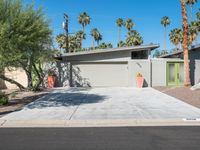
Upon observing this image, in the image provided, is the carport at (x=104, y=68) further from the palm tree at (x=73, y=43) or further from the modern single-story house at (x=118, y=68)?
the palm tree at (x=73, y=43)

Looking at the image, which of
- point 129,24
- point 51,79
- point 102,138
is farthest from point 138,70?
point 129,24

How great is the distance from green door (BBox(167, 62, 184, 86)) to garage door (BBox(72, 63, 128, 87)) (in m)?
3.51

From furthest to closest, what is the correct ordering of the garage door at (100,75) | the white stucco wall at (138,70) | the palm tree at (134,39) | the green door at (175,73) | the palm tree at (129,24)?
the palm tree at (129,24)
the palm tree at (134,39)
the green door at (175,73)
the garage door at (100,75)
the white stucco wall at (138,70)

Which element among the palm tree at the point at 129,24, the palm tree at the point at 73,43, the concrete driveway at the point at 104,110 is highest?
the palm tree at the point at 129,24

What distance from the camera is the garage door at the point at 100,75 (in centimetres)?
2919

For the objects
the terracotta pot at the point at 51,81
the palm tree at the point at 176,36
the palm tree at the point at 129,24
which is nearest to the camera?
the terracotta pot at the point at 51,81

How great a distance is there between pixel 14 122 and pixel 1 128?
0.87 m

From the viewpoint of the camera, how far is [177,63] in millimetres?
29547

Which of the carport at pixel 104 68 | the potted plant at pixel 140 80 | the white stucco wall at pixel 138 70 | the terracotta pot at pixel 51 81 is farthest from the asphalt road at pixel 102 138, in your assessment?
the carport at pixel 104 68

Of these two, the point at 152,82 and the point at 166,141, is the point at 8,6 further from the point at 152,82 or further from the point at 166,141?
the point at 152,82

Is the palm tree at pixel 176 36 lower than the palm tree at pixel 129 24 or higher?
lower

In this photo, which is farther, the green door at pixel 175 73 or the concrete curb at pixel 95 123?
the green door at pixel 175 73

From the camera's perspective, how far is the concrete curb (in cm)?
1215

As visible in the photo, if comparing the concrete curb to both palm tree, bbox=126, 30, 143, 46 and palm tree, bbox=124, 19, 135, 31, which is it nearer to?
palm tree, bbox=126, 30, 143, 46
